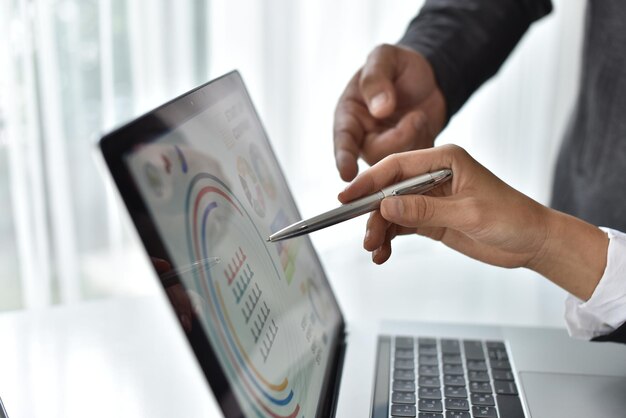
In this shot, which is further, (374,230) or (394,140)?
(394,140)

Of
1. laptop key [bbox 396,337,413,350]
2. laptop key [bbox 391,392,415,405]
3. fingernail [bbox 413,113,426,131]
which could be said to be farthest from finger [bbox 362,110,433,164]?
laptop key [bbox 391,392,415,405]

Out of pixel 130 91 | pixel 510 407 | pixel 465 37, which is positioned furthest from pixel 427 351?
pixel 130 91

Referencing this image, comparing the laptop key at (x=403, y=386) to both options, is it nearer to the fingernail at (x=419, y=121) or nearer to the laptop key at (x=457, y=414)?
the laptop key at (x=457, y=414)

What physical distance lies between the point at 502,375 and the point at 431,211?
0.22 meters

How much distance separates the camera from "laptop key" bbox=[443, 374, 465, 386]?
2.22 feet

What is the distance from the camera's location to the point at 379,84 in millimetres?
874

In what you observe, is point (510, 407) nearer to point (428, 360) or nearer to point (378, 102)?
point (428, 360)

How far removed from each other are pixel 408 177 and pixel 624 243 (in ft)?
0.70

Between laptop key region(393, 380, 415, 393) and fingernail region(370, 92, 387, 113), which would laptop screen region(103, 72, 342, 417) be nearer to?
laptop key region(393, 380, 415, 393)

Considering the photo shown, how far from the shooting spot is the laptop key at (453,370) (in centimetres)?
70

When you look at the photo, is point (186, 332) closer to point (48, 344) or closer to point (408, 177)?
point (408, 177)

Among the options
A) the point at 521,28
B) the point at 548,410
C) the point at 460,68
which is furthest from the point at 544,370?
the point at 521,28

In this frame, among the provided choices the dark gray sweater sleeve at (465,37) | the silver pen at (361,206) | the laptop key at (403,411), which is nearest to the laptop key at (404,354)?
the laptop key at (403,411)

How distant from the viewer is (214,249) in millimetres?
490
